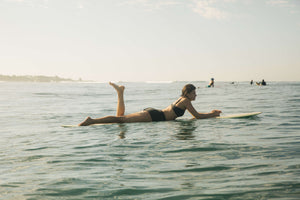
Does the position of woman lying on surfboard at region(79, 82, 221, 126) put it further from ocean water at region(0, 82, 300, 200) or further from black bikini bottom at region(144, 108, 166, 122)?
ocean water at region(0, 82, 300, 200)

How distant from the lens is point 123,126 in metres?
9.55

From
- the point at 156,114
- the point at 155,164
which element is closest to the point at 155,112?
the point at 156,114

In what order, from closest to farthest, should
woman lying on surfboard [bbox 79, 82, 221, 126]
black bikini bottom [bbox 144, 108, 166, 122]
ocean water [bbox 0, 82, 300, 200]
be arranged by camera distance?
1. ocean water [bbox 0, 82, 300, 200]
2. woman lying on surfboard [bbox 79, 82, 221, 126]
3. black bikini bottom [bbox 144, 108, 166, 122]

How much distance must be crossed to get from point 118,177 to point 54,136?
4.91 metres

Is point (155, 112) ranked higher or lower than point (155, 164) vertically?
higher

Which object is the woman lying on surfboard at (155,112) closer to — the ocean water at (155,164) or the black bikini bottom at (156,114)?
the black bikini bottom at (156,114)

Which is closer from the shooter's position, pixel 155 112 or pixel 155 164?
pixel 155 164

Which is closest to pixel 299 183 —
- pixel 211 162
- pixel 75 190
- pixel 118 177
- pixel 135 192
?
pixel 211 162

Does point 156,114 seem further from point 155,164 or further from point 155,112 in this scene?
point 155,164

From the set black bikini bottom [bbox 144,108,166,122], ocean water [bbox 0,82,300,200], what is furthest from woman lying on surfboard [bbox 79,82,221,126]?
ocean water [bbox 0,82,300,200]

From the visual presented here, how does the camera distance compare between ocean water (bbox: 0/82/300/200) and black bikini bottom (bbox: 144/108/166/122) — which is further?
black bikini bottom (bbox: 144/108/166/122)

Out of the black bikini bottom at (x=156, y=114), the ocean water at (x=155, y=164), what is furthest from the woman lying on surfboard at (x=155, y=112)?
the ocean water at (x=155, y=164)

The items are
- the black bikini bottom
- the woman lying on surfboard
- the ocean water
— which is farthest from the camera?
the black bikini bottom

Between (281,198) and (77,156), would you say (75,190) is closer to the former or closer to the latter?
(77,156)
